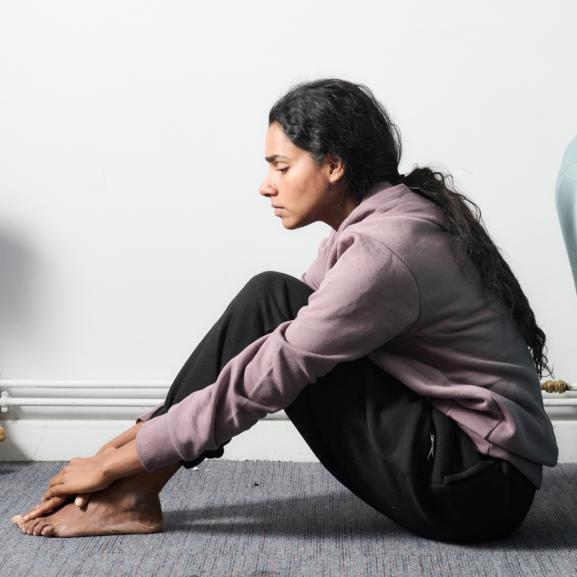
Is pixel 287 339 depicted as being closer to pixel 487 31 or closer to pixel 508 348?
pixel 508 348

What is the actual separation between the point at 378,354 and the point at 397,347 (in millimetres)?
35

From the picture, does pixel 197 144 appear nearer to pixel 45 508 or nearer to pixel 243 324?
pixel 243 324

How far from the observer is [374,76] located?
2291 mm

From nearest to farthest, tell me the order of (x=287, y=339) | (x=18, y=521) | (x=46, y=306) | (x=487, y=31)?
(x=287, y=339), (x=18, y=521), (x=487, y=31), (x=46, y=306)

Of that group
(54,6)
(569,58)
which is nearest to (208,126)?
(54,6)

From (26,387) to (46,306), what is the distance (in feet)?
0.62

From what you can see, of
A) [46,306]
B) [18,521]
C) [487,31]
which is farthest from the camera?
[46,306]

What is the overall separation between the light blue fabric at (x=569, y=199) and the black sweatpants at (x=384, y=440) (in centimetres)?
33

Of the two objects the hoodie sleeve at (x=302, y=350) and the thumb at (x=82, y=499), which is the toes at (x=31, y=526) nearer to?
the thumb at (x=82, y=499)

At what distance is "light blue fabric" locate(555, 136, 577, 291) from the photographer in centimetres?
162

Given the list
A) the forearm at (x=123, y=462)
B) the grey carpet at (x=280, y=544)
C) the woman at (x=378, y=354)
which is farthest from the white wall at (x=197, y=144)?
the forearm at (x=123, y=462)

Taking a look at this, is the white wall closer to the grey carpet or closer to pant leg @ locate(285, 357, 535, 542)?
the grey carpet

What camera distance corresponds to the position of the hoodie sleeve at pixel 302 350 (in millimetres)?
1582

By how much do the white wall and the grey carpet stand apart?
1.39 ft
